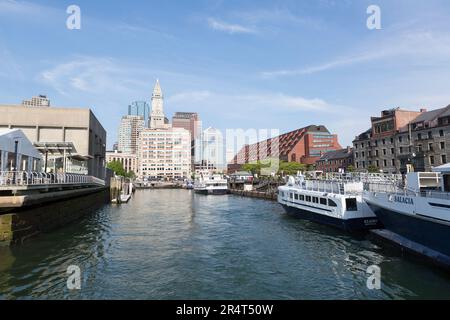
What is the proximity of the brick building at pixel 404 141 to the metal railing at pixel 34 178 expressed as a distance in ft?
189

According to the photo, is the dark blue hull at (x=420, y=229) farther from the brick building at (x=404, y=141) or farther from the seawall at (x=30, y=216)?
the brick building at (x=404, y=141)

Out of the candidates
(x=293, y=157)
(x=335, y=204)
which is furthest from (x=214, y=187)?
(x=335, y=204)

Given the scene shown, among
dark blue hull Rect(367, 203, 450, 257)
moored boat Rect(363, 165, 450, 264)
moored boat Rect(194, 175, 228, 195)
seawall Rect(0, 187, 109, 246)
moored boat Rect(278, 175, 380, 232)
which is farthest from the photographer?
moored boat Rect(194, 175, 228, 195)

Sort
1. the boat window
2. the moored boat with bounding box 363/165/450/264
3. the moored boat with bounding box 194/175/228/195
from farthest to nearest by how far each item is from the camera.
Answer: the moored boat with bounding box 194/175/228/195 < the boat window < the moored boat with bounding box 363/165/450/264

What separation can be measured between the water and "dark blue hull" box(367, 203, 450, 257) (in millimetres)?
1695

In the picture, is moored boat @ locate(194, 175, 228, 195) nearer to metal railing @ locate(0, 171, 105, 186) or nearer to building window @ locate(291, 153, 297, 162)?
building window @ locate(291, 153, 297, 162)

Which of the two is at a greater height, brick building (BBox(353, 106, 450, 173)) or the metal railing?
brick building (BBox(353, 106, 450, 173))

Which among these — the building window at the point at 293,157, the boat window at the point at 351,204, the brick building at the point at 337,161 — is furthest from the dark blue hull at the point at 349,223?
the building window at the point at 293,157

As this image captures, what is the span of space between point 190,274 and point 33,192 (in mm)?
16194

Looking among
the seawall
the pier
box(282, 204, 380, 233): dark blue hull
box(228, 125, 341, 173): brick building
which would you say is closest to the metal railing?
the pier

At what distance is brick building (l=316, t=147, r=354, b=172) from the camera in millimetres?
91012

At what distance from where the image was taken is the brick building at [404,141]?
60.0 meters
